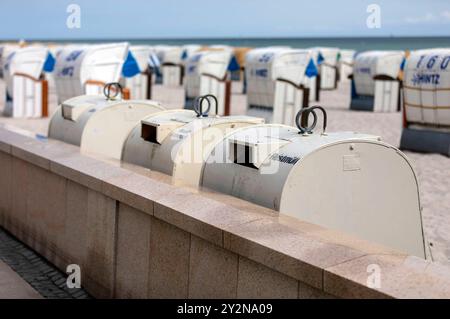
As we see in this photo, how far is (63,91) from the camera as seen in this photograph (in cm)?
1767

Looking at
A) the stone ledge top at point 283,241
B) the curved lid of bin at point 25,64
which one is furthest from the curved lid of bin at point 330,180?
the curved lid of bin at point 25,64

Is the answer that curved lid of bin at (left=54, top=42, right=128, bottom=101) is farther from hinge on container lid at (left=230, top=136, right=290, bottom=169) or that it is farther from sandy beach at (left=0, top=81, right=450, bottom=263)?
hinge on container lid at (left=230, top=136, right=290, bottom=169)

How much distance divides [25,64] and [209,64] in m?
5.97

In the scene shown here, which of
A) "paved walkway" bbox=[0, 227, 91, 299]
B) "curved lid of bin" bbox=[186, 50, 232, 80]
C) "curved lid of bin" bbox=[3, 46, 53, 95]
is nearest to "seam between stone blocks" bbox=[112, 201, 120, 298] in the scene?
"paved walkway" bbox=[0, 227, 91, 299]

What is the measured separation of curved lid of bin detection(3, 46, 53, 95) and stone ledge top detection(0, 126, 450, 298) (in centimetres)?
1436

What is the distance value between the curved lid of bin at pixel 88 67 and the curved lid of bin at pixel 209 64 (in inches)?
196

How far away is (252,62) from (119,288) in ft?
43.8

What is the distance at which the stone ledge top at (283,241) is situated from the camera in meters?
3.39

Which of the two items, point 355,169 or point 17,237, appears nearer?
point 355,169

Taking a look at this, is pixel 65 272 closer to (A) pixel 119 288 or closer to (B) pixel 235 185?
(A) pixel 119 288

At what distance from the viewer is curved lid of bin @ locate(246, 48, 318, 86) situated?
17.4 metres

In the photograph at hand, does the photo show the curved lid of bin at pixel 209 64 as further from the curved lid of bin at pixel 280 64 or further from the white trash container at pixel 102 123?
the white trash container at pixel 102 123

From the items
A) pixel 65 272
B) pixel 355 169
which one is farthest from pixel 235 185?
pixel 65 272
